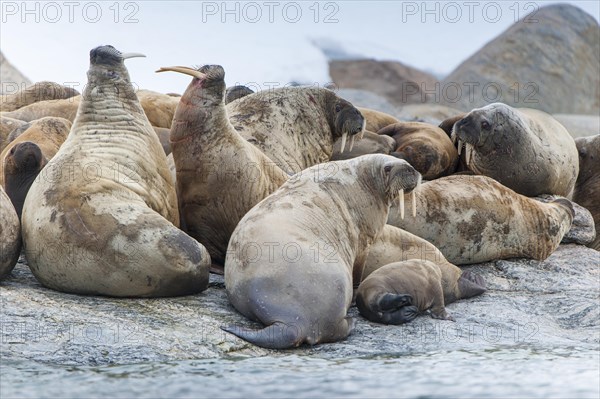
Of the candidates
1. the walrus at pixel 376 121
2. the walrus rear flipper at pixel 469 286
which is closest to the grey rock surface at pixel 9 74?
the walrus at pixel 376 121

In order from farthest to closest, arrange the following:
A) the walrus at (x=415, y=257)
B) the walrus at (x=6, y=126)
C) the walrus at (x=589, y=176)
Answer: the walrus at (x=589, y=176)
the walrus at (x=6, y=126)
the walrus at (x=415, y=257)

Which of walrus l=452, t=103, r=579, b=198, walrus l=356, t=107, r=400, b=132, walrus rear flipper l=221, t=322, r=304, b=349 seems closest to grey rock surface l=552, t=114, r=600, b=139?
walrus l=356, t=107, r=400, b=132

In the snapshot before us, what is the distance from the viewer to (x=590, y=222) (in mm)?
9547

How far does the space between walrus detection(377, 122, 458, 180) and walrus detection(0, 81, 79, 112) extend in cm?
406

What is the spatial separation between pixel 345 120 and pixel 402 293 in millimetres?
3113

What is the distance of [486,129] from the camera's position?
977 cm

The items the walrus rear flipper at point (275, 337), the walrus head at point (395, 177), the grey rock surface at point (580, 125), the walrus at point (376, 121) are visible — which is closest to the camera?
the walrus rear flipper at point (275, 337)

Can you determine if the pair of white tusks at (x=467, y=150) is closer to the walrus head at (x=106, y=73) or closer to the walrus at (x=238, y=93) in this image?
the walrus at (x=238, y=93)

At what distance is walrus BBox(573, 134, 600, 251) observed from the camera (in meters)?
10.9

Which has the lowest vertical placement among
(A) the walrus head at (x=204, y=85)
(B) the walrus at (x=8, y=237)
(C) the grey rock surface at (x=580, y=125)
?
(C) the grey rock surface at (x=580, y=125)

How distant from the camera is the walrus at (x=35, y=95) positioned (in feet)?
40.2

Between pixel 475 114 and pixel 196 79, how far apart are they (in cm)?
308

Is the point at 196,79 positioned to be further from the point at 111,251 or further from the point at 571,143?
the point at 571,143

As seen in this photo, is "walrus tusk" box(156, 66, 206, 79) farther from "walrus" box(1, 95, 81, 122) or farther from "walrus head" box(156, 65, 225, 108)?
"walrus" box(1, 95, 81, 122)
